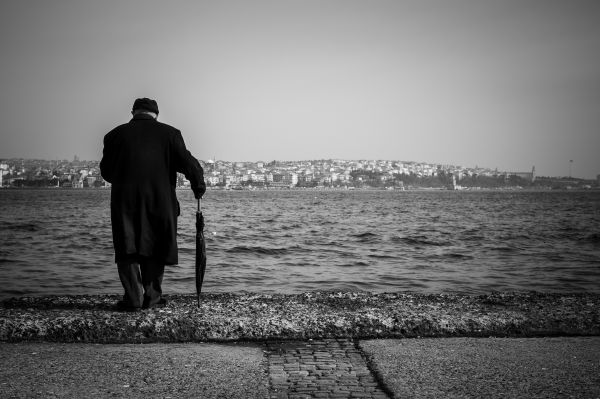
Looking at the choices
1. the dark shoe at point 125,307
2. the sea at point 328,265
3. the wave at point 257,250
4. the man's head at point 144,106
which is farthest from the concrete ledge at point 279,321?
the wave at point 257,250

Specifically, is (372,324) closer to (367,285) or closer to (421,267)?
(367,285)

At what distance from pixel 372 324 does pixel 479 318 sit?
1054 mm

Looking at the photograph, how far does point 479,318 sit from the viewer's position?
5.08 metres

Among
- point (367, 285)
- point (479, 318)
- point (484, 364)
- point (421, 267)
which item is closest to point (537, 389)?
point (484, 364)

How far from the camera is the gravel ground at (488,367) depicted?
354 cm

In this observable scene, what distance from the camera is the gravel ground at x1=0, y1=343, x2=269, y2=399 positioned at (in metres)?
3.48

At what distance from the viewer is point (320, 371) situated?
154 inches

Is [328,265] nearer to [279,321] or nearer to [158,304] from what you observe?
[158,304]

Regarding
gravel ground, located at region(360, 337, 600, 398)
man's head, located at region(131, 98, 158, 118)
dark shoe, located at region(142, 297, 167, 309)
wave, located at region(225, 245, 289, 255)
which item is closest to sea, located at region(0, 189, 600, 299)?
wave, located at region(225, 245, 289, 255)

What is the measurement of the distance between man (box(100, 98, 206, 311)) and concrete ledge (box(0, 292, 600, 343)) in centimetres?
40

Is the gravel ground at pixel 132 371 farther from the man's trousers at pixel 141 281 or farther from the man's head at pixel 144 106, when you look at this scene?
the man's head at pixel 144 106

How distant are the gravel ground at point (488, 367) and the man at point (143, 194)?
221 cm

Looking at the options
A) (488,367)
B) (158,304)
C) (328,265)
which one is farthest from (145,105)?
(328,265)

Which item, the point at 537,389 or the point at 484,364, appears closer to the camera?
the point at 537,389
